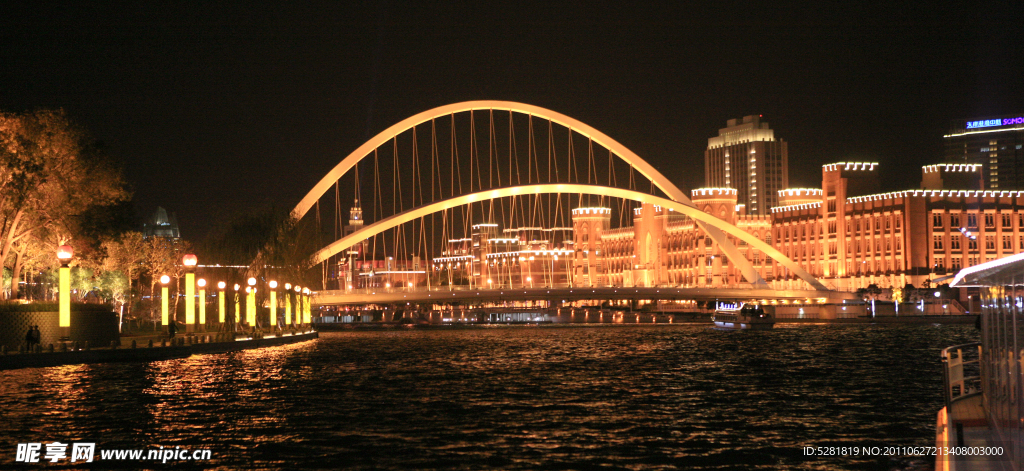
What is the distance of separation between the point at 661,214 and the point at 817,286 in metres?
72.0

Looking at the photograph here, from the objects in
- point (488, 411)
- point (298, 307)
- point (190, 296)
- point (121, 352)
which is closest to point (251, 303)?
point (190, 296)

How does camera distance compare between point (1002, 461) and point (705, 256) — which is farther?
point (705, 256)

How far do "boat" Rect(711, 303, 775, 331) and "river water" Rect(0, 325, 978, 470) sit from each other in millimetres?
44540

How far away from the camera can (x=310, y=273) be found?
7375 cm

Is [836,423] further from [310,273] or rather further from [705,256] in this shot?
[705,256]

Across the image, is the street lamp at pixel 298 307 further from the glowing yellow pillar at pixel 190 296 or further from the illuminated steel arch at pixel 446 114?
the glowing yellow pillar at pixel 190 296

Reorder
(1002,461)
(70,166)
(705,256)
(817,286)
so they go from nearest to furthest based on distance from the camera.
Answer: (1002,461)
(70,166)
(817,286)
(705,256)

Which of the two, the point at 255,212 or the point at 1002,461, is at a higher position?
the point at 255,212

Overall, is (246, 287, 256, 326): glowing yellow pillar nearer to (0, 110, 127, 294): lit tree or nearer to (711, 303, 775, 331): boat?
(0, 110, 127, 294): lit tree

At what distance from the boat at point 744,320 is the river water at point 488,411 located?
146 ft

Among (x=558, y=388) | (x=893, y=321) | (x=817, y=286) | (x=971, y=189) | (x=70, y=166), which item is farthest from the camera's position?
(x=971, y=189)

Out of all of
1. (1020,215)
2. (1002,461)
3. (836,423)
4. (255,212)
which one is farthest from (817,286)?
(1002,461)

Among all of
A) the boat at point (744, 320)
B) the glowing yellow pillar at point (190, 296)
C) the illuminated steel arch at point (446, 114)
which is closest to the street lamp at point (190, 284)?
the glowing yellow pillar at point (190, 296)

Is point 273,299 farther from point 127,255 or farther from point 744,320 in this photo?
point 744,320
